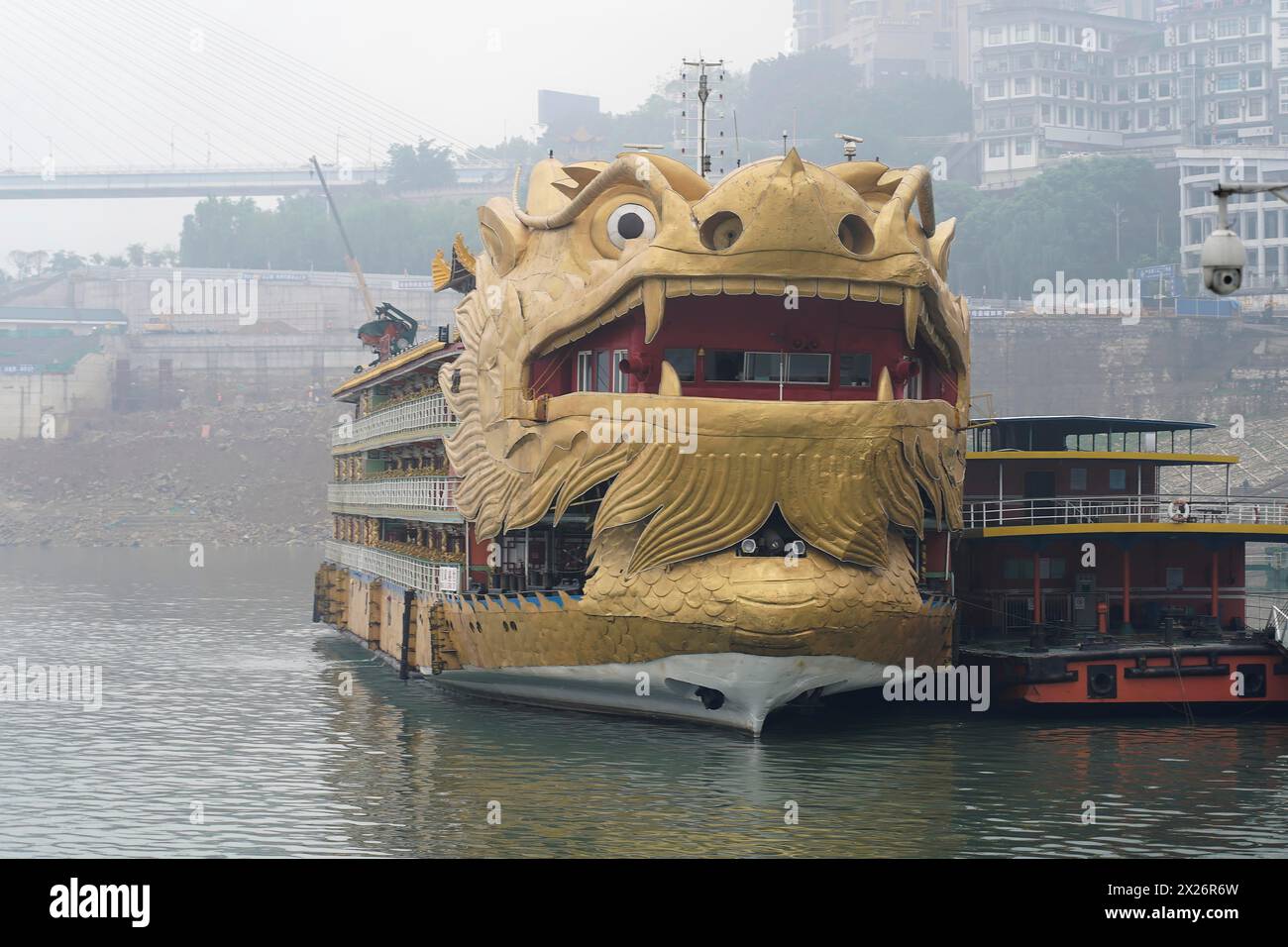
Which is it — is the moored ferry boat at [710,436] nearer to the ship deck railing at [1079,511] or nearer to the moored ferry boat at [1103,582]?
the moored ferry boat at [1103,582]

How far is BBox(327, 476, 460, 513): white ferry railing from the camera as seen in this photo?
5050cm

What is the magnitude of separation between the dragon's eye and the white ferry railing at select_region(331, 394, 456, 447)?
1054 cm

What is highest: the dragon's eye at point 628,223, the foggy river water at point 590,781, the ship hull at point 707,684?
the dragon's eye at point 628,223

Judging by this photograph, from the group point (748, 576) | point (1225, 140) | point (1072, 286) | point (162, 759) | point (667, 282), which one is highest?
point (1225, 140)

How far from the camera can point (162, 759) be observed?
41.4m

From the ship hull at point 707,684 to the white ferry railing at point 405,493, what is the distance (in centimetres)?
764

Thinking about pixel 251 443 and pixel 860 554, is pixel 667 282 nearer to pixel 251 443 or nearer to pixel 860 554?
pixel 860 554

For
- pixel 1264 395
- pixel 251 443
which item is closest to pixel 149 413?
pixel 251 443

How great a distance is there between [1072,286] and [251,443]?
85.0 m

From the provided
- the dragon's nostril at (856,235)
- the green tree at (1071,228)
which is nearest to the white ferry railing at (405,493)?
the dragon's nostril at (856,235)

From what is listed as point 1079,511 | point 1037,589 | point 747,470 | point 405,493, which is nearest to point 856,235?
point 747,470

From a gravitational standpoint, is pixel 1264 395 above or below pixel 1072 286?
below

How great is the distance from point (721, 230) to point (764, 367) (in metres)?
3.88

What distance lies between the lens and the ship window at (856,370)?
138 ft
